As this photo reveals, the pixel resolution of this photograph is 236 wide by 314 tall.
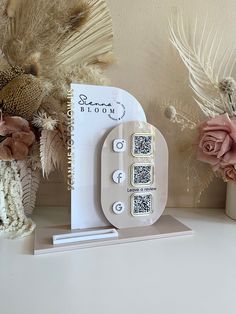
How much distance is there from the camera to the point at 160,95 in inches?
32.4

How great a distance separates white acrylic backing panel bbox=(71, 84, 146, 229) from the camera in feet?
2.03

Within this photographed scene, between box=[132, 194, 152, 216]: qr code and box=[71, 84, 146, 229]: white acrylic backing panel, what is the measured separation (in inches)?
2.7

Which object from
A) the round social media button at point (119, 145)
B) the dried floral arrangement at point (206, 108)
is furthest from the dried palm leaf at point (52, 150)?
the dried floral arrangement at point (206, 108)

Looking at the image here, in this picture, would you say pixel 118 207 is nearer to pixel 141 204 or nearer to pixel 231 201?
pixel 141 204

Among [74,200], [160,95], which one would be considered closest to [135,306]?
[74,200]

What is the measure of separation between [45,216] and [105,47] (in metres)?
0.46

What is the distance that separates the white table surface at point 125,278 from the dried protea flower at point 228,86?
0.33m

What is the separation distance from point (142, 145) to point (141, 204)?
130 mm

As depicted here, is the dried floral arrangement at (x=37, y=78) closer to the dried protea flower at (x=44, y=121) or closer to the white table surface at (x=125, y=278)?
the dried protea flower at (x=44, y=121)

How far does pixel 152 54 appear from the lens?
2.65 feet

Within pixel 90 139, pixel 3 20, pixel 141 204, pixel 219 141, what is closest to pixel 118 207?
pixel 141 204

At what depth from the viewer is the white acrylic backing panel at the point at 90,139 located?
62cm

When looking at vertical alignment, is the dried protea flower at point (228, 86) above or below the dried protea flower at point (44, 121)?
above

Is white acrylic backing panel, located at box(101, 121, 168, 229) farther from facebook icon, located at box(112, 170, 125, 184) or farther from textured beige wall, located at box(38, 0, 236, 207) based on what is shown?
textured beige wall, located at box(38, 0, 236, 207)
